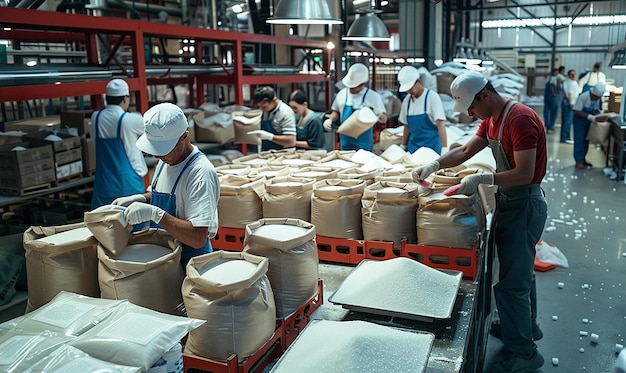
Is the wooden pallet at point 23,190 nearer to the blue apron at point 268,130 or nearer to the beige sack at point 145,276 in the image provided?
the blue apron at point 268,130

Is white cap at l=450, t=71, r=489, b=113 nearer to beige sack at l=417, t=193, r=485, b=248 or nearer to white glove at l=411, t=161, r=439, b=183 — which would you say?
white glove at l=411, t=161, r=439, b=183

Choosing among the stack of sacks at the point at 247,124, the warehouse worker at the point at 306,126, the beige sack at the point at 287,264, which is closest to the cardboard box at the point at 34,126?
the stack of sacks at the point at 247,124

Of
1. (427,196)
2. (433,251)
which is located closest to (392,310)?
(433,251)

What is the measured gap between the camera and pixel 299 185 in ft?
10.0

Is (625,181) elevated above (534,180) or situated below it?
below

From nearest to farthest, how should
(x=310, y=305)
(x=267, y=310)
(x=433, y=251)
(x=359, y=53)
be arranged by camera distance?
1. (x=267, y=310)
2. (x=310, y=305)
3. (x=433, y=251)
4. (x=359, y=53)

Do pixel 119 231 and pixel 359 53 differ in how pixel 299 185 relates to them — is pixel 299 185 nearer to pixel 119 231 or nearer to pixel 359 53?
pixel 119 231

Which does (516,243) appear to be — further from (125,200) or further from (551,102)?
(551,102)

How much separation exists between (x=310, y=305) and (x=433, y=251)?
32.8 inches

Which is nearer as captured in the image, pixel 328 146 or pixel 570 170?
pixel 328 146

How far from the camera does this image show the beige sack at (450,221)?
277 centimetres

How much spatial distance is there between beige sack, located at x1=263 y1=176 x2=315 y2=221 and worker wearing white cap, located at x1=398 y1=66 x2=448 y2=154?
3.00 meters

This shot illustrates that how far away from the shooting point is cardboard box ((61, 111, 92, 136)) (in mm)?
5422

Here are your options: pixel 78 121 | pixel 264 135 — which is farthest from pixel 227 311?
pixel 78 121
